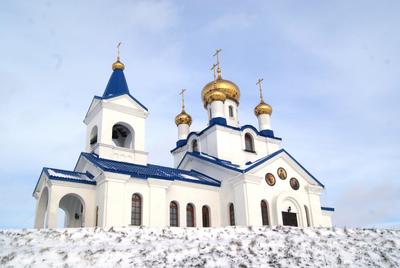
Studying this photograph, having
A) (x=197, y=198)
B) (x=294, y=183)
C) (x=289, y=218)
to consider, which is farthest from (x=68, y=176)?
(x=294, y=183)

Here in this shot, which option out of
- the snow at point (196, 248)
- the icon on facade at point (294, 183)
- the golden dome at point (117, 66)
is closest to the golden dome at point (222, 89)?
the golden dome at point (117, 66)

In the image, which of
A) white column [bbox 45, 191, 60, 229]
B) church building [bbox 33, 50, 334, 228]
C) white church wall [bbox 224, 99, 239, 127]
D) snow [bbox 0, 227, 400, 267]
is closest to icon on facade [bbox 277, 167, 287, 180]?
church building [bbox 33, 50, 334, 228]

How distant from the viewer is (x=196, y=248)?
9312 mm

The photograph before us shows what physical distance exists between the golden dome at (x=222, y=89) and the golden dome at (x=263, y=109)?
191 centimetres

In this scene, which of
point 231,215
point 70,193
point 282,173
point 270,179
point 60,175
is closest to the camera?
point 70,193

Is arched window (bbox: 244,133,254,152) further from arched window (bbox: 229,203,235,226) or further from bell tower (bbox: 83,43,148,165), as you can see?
bell tower (bbox: 83,43,148,165)

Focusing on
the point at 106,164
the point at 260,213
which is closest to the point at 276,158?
the point at 260,213

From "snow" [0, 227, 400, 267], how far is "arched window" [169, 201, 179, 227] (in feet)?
22.4

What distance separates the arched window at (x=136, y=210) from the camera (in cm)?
1622

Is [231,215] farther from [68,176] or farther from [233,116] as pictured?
[233,116]

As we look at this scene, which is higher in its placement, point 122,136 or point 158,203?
point 122,136

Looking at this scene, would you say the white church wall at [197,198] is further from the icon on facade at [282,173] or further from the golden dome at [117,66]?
the golden dome at [117,66]

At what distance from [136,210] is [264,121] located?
14.2 m

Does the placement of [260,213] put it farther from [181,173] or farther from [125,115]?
[125,115]
